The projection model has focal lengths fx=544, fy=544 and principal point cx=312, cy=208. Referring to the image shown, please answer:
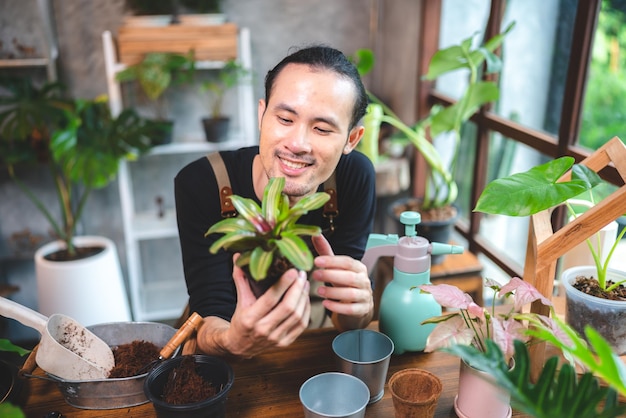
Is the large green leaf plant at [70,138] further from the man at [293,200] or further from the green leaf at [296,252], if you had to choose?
the green leaf at [296,252]

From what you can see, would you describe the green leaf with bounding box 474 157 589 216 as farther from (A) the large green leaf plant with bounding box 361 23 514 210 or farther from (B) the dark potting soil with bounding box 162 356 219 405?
(A) the large green leaf plant with bounding box 361 23 514 210

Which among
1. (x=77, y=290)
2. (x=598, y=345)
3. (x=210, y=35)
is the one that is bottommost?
(x=77, y=290)

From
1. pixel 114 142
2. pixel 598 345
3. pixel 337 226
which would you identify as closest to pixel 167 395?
pixel 598 345

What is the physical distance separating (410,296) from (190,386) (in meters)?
0.45

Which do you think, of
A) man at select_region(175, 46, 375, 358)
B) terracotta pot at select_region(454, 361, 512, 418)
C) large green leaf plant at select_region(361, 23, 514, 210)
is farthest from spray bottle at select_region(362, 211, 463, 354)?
large green leaf plant at select_region(361, 23, 514, 210)

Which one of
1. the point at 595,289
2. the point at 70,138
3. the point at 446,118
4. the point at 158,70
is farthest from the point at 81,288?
the point at 595,289

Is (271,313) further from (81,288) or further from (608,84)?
(608,84)

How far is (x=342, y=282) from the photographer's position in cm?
103

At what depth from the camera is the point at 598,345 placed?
62 cm

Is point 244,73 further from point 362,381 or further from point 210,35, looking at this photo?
point 362,381

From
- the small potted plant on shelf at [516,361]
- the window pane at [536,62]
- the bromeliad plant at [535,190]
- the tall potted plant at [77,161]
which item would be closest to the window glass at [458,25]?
the window pane at [536,62]

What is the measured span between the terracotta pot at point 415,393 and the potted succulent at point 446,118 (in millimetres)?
1261

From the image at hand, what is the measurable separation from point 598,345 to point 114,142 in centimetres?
235

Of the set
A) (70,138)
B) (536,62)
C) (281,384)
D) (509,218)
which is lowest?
(509,218)
